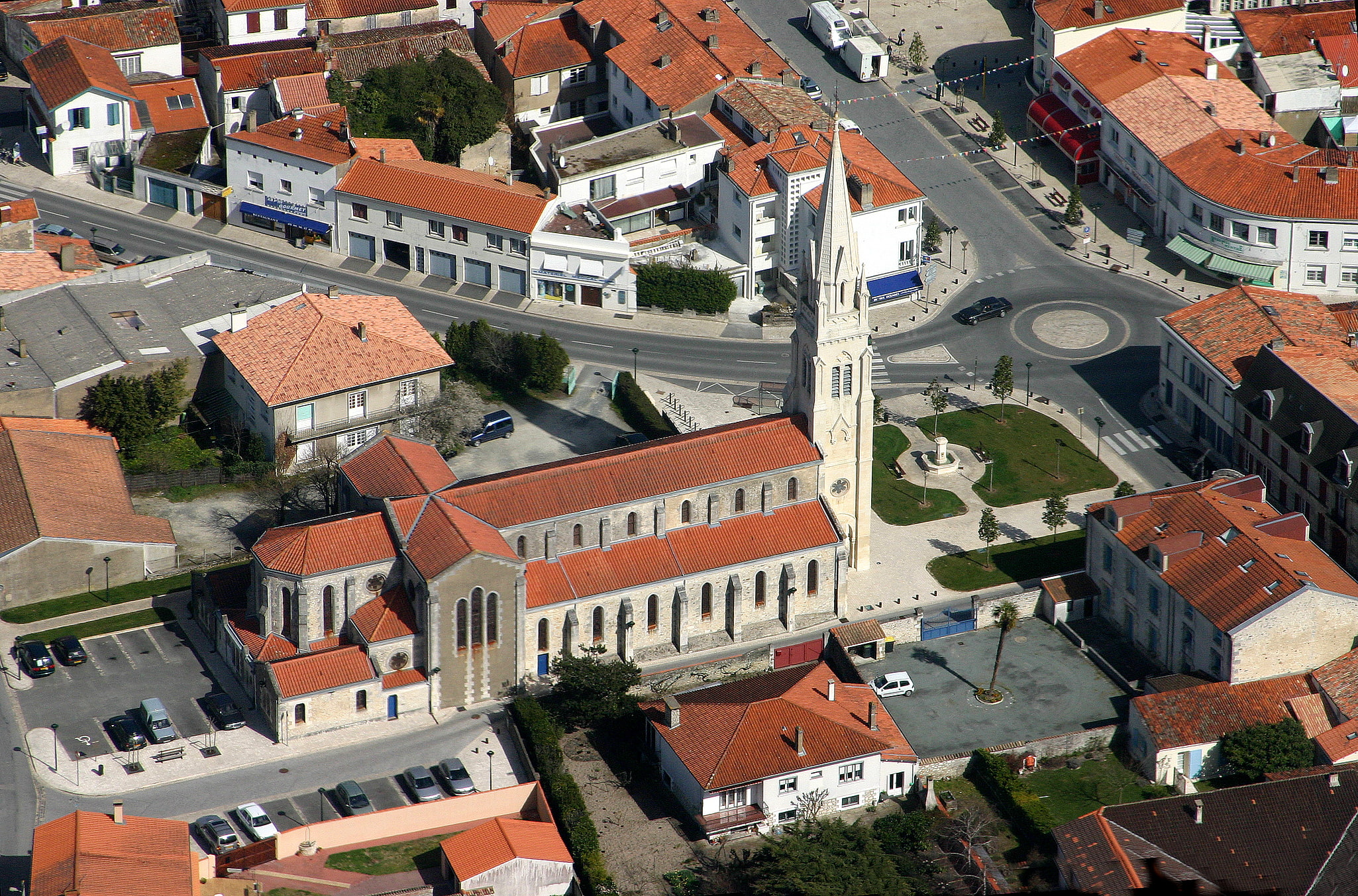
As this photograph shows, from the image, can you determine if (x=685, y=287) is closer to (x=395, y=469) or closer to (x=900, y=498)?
(x=900, y=498)

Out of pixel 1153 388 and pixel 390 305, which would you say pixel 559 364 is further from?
pixel 1153 388

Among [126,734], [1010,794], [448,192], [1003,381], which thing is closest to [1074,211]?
[1003,381]

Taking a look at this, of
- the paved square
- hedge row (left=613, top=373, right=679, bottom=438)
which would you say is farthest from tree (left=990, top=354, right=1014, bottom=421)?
the paved square

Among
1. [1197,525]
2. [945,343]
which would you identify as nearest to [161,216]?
[945,343]

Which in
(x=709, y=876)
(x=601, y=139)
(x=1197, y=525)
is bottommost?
(x=709, y=876)

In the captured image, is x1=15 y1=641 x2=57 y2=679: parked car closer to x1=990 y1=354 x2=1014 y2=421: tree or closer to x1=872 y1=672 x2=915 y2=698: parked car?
x1=872 y1=672 x2=915 y2=698: parked car

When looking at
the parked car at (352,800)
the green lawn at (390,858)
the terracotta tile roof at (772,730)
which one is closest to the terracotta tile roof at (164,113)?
the parked car at (352,800)

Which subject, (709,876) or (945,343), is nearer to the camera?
(709,876)
